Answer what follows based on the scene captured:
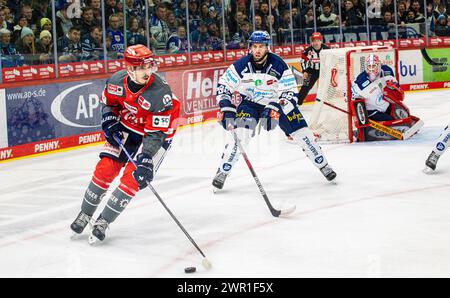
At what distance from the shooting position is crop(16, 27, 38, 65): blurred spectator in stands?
10.3m

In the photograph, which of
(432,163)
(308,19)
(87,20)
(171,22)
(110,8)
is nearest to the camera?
(432,163)

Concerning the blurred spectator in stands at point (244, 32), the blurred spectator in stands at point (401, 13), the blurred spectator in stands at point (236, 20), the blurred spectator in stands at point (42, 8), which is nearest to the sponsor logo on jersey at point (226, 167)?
the blurred spectator in stands at point (42, 8)

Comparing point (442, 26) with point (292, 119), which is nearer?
point (292, 119)

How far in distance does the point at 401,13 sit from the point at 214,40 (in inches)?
210

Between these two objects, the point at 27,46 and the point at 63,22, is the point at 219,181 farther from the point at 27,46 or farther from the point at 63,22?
the point at 63,22

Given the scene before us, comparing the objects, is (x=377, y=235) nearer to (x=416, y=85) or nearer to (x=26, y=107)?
(x=26, y=107)

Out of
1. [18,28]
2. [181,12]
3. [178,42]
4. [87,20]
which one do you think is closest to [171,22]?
[181,12]

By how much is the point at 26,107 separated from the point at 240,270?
6044 millimetres

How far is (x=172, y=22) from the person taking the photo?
1305 cm

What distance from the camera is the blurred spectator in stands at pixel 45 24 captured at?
34.5ft

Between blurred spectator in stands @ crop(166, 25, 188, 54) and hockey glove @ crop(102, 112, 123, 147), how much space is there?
293 inches

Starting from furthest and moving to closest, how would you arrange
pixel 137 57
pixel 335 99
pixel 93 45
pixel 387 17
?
pixel 387 17 → pixel 93 45 → pixel 335 99 → pixel 137 57

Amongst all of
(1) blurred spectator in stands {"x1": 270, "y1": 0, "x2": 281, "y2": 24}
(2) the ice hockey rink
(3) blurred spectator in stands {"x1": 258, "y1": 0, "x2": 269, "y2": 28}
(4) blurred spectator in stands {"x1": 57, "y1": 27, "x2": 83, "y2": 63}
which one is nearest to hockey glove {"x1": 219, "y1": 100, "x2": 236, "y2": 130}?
(2) the ice hockey rink

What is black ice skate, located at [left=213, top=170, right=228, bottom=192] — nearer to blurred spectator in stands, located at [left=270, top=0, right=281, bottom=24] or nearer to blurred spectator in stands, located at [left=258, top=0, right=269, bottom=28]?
blurred spectator in stands, located at [left=258, top=0, right=269, bottom=28]
